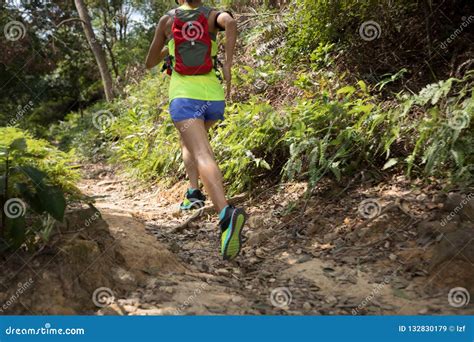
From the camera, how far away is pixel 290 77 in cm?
625

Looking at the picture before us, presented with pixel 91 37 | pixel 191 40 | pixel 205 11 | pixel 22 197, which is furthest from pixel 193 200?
pixel 91 37

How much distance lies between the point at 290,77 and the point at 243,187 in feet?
6.75

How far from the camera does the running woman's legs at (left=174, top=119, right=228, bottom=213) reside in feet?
10.8

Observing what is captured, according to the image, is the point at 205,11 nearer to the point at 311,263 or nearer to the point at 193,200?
the point at 193,200

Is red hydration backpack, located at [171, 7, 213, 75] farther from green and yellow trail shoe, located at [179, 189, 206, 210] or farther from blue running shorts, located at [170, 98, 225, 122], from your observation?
green and yellow trail shoe, located at [179, 189, 206, 210]

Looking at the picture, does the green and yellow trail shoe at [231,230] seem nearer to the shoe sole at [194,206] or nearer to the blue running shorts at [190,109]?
the blue running shorts at [190,109]

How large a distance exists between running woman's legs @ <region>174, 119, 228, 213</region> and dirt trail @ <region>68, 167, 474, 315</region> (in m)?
0.56

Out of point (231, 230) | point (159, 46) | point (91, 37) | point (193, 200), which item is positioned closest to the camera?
point (231, 230)

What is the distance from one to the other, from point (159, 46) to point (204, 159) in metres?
1.19

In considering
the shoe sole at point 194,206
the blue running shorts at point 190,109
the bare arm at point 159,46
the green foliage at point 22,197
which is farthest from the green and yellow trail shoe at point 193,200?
the green foliage at point 22,197

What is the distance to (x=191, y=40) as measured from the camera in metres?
3.66

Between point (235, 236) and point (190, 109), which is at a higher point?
point (190, 109)

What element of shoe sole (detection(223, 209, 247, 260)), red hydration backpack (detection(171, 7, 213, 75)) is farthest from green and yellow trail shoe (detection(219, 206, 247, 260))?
red hydration backpack (detection(171, 7, 213, 75))

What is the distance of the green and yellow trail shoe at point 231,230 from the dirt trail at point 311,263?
0.74 ft
